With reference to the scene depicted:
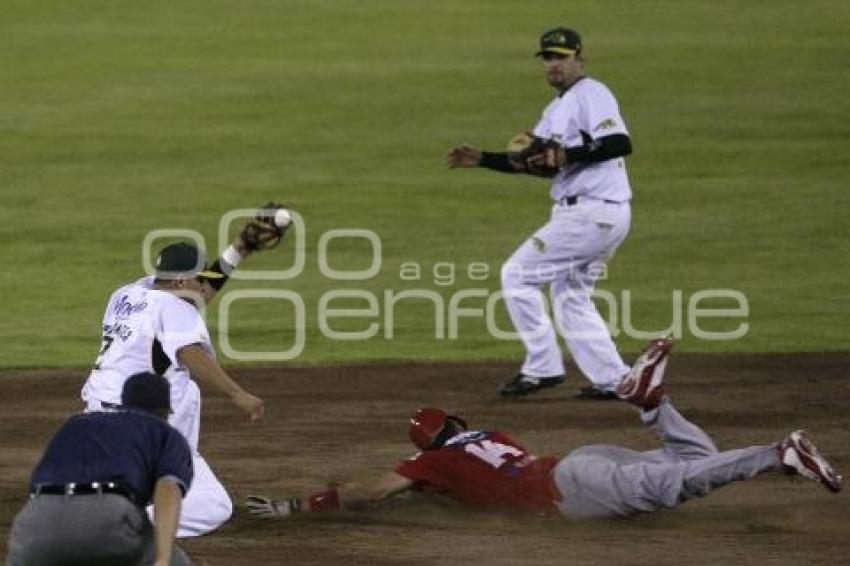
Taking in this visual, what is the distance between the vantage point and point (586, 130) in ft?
42.4

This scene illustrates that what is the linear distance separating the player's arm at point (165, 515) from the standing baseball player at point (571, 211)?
19.0 feet

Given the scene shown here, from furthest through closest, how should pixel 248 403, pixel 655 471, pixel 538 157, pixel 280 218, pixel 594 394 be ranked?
pixel 594 394
pixel 538 157
pixel 280 218
pixel 655 471
pixel 248 403

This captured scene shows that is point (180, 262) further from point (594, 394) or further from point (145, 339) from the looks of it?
point (594, 394)

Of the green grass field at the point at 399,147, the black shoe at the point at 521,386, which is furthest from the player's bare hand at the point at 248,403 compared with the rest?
the green grass field at the point at 399,147

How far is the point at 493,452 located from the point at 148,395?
279cm

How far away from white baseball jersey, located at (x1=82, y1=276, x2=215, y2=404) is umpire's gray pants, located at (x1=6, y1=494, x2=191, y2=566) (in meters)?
2.15

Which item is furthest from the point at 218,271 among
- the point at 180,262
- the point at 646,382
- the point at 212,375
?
the point at 646,382

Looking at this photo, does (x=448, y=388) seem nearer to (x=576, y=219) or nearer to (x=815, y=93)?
(x=576, y=219)

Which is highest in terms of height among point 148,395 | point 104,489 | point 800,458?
point 148,395

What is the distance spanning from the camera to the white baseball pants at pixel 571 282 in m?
13.1

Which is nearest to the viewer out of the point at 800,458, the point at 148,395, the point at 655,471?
the point at 148,395

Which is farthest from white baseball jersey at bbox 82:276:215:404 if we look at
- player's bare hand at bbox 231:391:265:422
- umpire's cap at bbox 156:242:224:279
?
player's bare hand at bbox 231:391:265:422

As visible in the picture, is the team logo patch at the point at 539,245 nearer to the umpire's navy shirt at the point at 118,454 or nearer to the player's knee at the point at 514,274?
the player's knee at the point at 514,274

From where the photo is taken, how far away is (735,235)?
20016 mm
